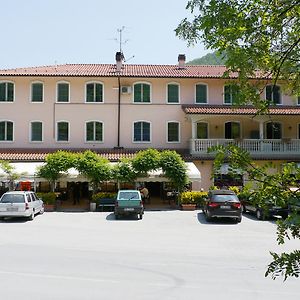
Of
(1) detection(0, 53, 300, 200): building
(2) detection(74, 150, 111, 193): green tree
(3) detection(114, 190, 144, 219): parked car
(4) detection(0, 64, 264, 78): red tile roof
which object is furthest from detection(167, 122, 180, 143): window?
(3) detection(114, 190, 144, 219): parked car

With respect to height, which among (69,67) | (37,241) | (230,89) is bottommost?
(37,241)

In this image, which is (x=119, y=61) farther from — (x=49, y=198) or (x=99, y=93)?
(x=49, y=198)

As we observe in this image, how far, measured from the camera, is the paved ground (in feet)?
28.5

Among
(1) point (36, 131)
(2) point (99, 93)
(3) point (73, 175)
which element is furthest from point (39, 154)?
(2) point (99, 93)

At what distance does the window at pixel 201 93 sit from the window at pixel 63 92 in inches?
404

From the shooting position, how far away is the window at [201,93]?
34.6m

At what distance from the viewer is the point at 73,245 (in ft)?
48.3

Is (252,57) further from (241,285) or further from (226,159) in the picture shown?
(241,285)

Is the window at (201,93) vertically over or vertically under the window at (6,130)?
over

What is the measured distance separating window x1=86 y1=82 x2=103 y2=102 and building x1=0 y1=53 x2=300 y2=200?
0.13 ft

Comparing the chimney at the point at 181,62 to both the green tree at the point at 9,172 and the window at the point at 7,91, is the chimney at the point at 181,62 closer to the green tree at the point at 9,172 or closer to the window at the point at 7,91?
the window at the point at 7,91

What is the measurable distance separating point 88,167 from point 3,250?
46.5 ft

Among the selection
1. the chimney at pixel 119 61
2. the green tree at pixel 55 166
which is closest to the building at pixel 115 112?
the chimney at pixel 119 61

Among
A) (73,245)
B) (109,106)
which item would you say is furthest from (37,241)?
(109,106)
